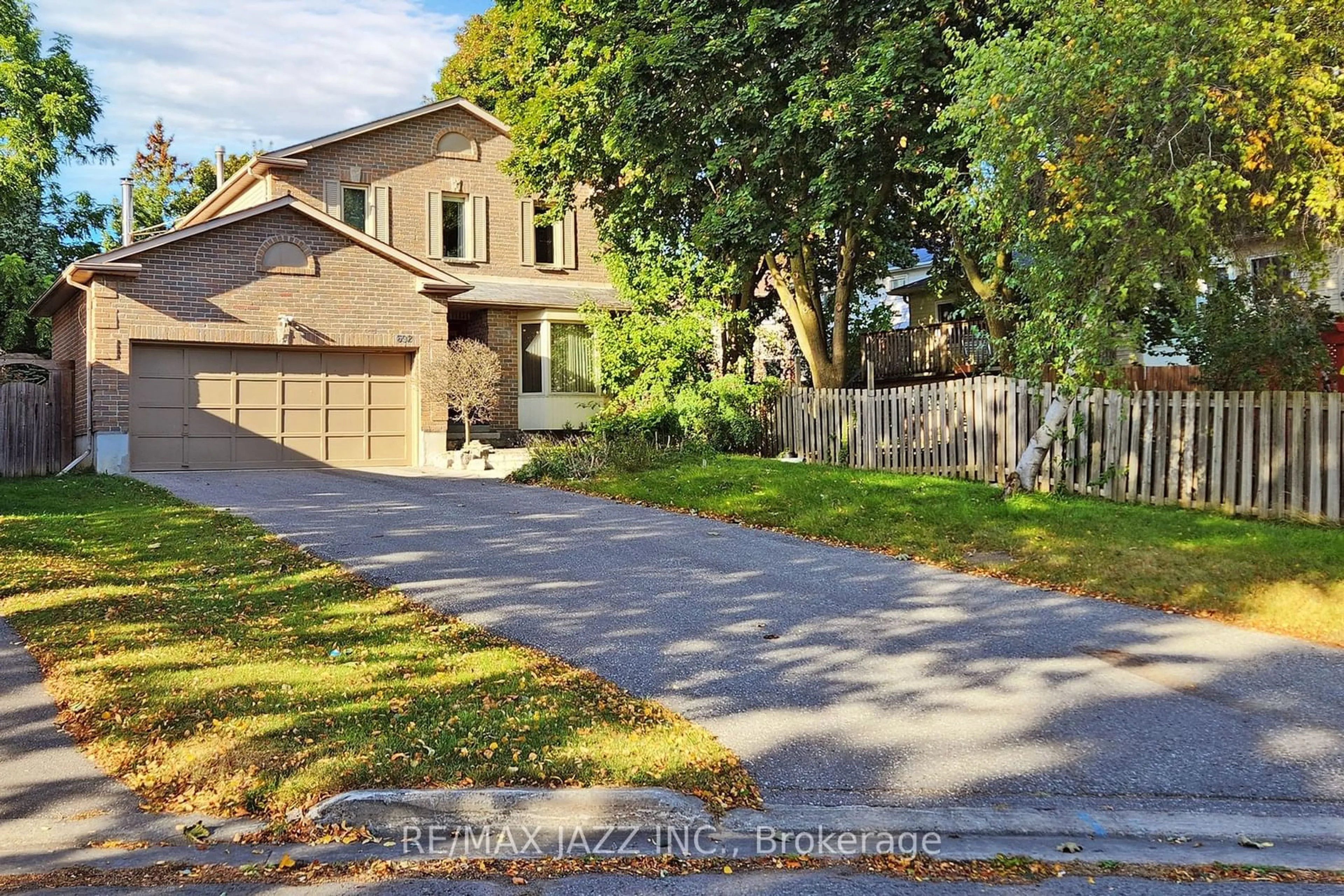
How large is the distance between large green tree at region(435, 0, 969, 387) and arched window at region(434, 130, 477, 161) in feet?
6.88

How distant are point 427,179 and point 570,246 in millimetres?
3805

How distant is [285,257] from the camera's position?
61.2ft

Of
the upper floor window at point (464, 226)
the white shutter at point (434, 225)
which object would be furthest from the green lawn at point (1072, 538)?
the upper floor window at point (464, 226)

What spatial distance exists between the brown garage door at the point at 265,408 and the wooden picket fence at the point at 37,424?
1.91 meters

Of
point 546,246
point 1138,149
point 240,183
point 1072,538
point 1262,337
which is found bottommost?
point 1072,538

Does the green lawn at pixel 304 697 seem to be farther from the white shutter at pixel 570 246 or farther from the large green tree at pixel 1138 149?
the white shutter at pixel 570 246

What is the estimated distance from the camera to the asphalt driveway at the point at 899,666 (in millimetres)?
4750

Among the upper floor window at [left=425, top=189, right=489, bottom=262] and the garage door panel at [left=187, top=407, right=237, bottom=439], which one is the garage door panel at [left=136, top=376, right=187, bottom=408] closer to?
the garage door panel at [left=187, top=407, right=237, bottom=439]

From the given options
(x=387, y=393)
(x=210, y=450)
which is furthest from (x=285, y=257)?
(x=210, y=450)

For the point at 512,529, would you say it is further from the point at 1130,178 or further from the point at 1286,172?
the point at 1286,172

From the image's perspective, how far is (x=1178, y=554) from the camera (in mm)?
9016

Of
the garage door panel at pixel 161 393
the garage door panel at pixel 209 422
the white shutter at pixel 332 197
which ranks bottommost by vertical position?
the garage door panel at pixel 209 422

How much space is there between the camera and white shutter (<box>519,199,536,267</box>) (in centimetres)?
2486

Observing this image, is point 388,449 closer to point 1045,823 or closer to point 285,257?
point 285,257
